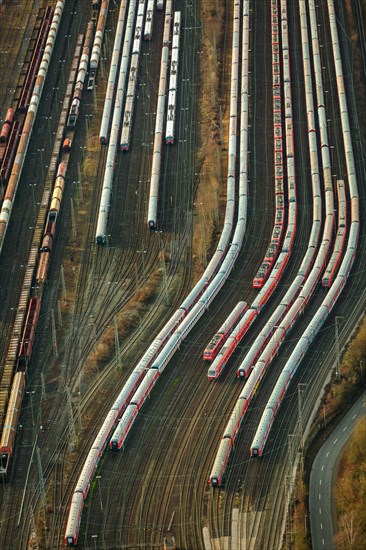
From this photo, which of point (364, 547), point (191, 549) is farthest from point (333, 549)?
point (191, 549)

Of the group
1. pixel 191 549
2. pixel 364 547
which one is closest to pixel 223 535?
pixel 191 549

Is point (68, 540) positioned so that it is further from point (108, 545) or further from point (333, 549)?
point (333, 549)

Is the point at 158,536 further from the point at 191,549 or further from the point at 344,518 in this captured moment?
the point at 344,518

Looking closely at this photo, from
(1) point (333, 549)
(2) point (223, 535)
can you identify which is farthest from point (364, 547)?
(2) point (223, 535)

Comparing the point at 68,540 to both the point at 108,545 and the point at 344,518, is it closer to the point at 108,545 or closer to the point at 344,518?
the point at 108,545

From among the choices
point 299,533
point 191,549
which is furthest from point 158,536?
point 299,533

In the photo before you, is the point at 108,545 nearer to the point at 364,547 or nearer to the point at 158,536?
the point at 158,536

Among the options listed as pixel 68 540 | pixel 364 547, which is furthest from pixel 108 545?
pixel 364 547
